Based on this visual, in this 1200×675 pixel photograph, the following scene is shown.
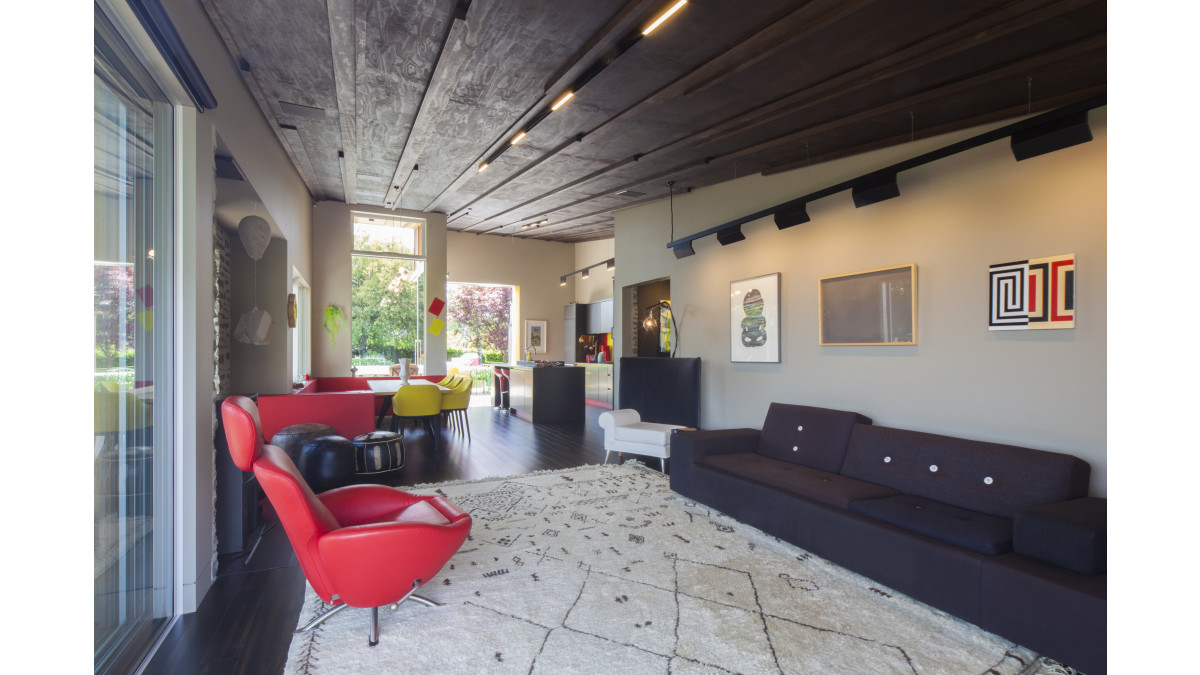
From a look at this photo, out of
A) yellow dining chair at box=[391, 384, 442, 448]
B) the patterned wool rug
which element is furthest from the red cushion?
yellow dining chair at box=[391, 384, 442, 448]

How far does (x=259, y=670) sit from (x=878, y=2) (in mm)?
4524

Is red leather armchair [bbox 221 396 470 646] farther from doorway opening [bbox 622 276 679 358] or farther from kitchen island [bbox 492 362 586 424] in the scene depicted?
kitchen island [bbox 492 362 586 424]

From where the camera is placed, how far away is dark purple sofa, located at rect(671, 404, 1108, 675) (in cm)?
230

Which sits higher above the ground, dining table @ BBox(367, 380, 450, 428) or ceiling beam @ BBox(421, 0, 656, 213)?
ceiling beam @ BBox(421, 0, 656, 213)

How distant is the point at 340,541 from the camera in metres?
2.32

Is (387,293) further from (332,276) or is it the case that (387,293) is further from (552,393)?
(552,393)

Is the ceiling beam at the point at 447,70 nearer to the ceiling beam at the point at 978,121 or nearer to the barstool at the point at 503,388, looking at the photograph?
the ceiling beam at the point at 978,121

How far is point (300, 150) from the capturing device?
652 centimetres

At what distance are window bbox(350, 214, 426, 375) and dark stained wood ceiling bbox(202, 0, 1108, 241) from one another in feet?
11.0

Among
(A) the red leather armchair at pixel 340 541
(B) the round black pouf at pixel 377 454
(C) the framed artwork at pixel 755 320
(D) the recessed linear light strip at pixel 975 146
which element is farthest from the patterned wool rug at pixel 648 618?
(D) the recessed linear light strip at pixel 975 146

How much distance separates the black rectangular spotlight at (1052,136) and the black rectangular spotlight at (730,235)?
8.81 ft

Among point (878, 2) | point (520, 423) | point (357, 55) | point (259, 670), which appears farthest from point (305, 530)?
point (520, 423)

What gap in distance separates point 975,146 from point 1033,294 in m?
1.04

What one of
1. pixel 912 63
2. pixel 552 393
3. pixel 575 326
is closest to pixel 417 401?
pixel 552 393
